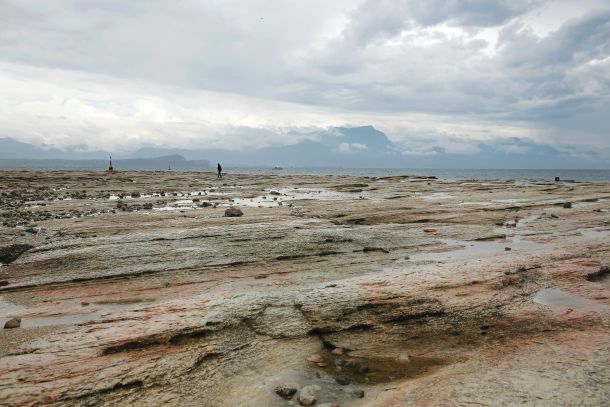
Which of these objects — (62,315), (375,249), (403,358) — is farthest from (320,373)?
(375,249)

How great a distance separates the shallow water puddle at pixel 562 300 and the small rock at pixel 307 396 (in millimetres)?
6955

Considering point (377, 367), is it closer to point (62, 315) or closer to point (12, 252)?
point (62, 315)

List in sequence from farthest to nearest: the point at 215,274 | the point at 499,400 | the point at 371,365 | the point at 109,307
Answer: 1. the point at 215,274
2. the point at 109,307
3. the point at 371,365
4. the point at 499,400

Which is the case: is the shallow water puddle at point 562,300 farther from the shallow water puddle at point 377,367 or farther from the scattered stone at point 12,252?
the scattered stone at point 12,252

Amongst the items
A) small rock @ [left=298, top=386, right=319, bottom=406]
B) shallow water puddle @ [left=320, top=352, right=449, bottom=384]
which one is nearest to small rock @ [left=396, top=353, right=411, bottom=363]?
shallow water puddle @ [left=320, top=352, right=449, bottom=384]

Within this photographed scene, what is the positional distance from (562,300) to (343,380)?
274 inches

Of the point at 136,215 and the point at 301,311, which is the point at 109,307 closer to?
the point at 301,311

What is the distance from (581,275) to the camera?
1252cm

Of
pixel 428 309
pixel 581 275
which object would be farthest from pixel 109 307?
pixel 581 275

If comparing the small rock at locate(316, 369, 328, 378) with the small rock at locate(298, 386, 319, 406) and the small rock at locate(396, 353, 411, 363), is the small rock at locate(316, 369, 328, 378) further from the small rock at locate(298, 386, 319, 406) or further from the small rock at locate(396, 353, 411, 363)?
the small rock at locate(396, 353, 411, 363)

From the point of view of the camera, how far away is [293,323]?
9281mm

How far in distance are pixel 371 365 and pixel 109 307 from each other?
7.47 metres

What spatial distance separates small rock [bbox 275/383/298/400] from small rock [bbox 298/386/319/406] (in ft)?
0.50

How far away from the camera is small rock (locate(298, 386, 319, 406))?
272 inches
